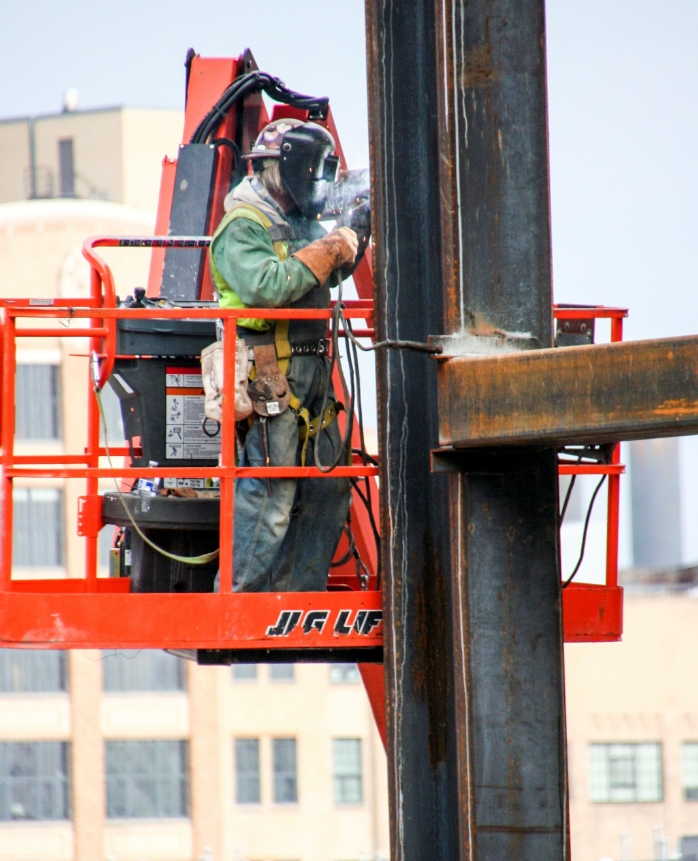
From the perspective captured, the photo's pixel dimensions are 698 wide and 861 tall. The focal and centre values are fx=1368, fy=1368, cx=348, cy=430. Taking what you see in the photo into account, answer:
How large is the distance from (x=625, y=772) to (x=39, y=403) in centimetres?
2690

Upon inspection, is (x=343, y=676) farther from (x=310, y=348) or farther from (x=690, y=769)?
(x=310, y=348)

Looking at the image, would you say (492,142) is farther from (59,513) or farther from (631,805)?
(631,805)

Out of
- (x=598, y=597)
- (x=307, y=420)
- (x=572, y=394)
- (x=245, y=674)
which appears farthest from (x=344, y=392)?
(x=245, y=674)

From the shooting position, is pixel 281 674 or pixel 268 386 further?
pixel 281 674

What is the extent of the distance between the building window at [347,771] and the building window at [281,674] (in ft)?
10.5

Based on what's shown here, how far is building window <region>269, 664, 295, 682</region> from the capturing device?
5156cm

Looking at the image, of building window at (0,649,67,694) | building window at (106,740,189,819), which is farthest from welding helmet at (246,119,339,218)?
building window at (106,740,189,819)

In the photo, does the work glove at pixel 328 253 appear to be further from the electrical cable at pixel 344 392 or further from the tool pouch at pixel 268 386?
the tool pouch at pixel 268 386

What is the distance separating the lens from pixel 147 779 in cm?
5091

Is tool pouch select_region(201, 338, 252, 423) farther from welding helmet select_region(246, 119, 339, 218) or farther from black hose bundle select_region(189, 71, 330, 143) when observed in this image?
black hose bundle select_region(189, 71, 330, 143)

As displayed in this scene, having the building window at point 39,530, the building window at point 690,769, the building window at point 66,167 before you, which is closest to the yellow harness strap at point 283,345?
the building window at point 39,530

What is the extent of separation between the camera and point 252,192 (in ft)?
17.4

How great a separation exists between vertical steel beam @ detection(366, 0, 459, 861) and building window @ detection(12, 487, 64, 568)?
151 ft

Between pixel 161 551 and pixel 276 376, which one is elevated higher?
pixel 276 376
